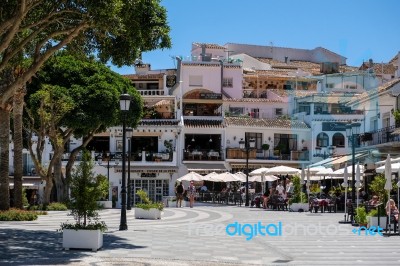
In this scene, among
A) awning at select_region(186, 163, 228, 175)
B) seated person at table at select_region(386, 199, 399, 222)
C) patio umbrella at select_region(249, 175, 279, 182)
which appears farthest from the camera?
awning at select_region(186, 163, 228, 175)

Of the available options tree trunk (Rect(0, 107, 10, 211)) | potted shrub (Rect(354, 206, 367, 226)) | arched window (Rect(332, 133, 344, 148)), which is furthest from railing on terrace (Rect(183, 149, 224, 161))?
potted shrub (Rect(354, 206, 367, 226))

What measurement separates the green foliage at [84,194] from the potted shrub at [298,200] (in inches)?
876

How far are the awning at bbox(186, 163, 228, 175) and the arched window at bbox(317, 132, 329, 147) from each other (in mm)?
10270

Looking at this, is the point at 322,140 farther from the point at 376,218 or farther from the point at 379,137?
the point at 376,218

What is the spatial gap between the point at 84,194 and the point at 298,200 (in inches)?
910

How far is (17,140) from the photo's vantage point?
31.9 m

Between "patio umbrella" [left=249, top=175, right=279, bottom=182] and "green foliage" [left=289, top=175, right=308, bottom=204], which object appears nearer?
"green foliage" [left=289, top=175, right=308, bottom=204]

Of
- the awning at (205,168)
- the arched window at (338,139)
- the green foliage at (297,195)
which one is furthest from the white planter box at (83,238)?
the arched window at (338,139)

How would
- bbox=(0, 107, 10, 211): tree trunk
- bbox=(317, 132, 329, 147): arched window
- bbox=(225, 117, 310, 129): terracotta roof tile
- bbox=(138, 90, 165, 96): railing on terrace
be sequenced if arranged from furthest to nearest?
bbox=(138, 90, 165, 96): railing on terrace < bbox=(317, 132, 329, 147): arched window < bbox=(225, 117, 310, 129): terracotta roof tile < bbox=(0, 107, 10, 211): tree trunk

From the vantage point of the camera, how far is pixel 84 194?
15977 millimetres

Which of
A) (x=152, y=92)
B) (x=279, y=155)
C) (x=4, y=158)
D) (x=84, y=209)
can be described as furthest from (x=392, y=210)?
(x=152, y=92)

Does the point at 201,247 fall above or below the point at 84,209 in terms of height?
below

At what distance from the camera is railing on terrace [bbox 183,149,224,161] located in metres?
62.2

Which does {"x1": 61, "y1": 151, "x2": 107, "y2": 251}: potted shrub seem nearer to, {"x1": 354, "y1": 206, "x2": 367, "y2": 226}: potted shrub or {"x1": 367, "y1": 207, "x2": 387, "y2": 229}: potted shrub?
{"x1": 367, "y1": 207, "x2": 387, "y2": 229}: potted shrub
